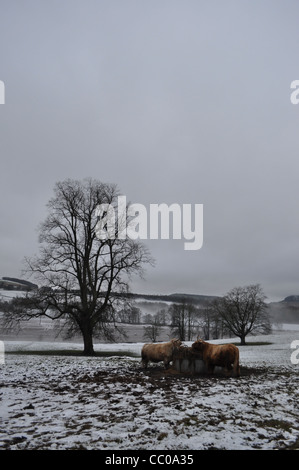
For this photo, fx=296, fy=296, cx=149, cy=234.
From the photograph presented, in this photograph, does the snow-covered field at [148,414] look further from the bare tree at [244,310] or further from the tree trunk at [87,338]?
the bare tree at [244,310]

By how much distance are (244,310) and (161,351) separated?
4305cm

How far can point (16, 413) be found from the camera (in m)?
6.71

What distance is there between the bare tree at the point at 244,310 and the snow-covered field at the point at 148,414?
4288 cm

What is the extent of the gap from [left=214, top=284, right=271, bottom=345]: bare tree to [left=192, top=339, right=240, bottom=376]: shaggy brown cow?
41157mm

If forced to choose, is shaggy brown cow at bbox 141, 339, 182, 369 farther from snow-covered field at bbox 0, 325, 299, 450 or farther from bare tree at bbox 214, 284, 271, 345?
bare tree at bbox 214, 284, 271, 345

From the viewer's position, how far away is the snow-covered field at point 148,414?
5.11 m

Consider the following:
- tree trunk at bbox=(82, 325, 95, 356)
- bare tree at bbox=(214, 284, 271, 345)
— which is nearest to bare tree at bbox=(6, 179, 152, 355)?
tree trunk at bbox=(82, 325, 95, 356)

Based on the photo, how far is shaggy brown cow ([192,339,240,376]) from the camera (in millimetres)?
12125

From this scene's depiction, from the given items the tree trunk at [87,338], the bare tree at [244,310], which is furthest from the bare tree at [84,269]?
the bare tree at [244,310]

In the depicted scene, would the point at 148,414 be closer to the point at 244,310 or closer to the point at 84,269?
the point at 84,269

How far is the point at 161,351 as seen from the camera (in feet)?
45.2

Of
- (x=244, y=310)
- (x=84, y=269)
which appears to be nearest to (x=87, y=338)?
(x=84, y=269)
